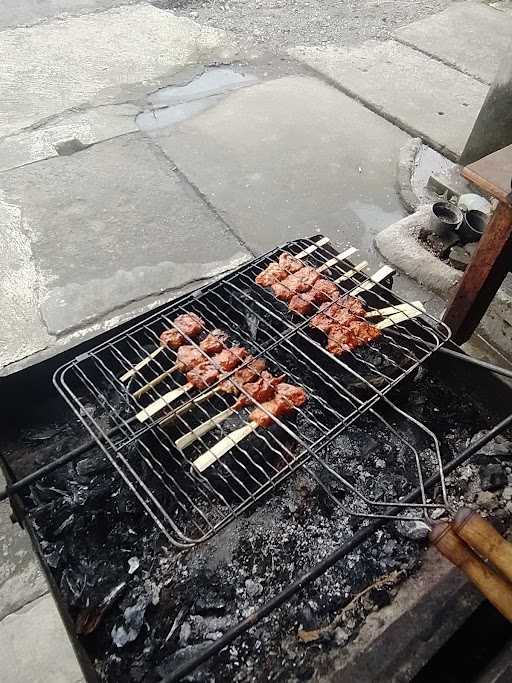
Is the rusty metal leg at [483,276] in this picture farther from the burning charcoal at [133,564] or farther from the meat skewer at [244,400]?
the burning charcoal at [133,564]

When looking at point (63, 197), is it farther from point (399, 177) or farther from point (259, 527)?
point (259, 527)

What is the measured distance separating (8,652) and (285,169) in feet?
15.9

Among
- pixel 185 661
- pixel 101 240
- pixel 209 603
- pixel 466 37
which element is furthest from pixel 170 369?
pixel 466 37

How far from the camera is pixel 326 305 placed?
3273mm

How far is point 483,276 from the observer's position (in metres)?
3.15

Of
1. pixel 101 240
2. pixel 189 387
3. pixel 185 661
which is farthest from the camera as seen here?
pixel 101 240

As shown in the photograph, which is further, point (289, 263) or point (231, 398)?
point (289, 263)

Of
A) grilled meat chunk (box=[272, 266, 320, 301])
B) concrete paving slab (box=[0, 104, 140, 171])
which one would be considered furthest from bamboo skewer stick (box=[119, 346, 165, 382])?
concrete paving slab (box=[0, 104, 140, 171])

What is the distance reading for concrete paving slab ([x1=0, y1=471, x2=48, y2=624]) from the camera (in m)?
2.99

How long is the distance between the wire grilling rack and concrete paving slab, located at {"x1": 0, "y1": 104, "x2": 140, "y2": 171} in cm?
344

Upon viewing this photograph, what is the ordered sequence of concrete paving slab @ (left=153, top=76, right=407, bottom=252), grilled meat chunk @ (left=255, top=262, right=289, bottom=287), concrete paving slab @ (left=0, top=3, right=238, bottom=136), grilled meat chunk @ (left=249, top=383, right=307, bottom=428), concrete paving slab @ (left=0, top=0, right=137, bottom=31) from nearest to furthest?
grilled meat chunk @ (left=249, top=383, right=307, bottom=428) → grilled meat chunk @ (left=255, top=262, right=289, bottom=287) → concrete paving slab @ (left=153, top=76, right=407, bottom=252) → concrete paving slab @ (left=0, top=3, right=238, bottom=136) → concrete paving slab @ (left=0, top=0, right=137, bottom=31)

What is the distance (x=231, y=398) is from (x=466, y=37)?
7.48 m

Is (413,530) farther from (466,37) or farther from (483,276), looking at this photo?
(466,37)

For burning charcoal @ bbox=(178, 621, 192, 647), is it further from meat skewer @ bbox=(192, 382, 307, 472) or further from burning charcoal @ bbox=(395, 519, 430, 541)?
burning charcoal @ bbox=(395, 519, 430, 541)
